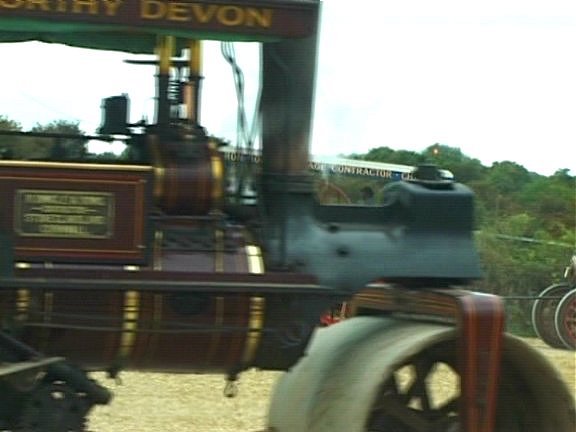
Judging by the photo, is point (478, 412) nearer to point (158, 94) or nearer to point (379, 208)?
point (379, 208)

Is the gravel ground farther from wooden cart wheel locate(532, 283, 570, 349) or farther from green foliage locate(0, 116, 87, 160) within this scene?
wooden cart wheel locate(532, 283, 570, 349)

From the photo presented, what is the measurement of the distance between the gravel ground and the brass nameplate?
3074 mm

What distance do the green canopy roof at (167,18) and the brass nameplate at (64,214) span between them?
2.00ft

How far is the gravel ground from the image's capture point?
817cm

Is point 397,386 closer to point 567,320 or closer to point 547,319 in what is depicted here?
point 567,320

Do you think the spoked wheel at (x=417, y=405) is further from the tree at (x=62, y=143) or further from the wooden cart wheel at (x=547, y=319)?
the wooden cart wheel at (x=547, y=319)

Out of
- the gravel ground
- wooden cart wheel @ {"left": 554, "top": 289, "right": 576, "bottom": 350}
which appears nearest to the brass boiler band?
the gravel ground

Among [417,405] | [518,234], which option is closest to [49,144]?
[417,405]

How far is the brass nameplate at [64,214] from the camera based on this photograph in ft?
16.3

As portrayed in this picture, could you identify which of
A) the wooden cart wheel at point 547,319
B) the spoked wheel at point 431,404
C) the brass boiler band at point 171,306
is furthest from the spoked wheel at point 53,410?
the wooden cart wheel at point 547,319

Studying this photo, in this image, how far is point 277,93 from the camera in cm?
541

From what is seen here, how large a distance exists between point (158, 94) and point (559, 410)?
2042mm

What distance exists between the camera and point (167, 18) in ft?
16.4

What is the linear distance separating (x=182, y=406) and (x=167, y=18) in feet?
14.6
